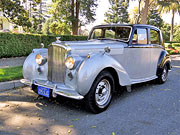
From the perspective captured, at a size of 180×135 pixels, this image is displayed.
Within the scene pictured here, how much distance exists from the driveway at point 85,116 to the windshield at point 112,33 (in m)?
1.54

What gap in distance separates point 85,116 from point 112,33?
2481 millimetres

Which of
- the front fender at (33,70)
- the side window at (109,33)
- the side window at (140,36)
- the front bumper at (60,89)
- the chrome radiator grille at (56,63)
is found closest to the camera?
the front bumper at (60,89)

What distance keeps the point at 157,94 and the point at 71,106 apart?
96.7 inches

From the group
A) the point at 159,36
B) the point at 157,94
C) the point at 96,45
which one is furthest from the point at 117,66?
the point at 159,36

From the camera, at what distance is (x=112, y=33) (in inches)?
183

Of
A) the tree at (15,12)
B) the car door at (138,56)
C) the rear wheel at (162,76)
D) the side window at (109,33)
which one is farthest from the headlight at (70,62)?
the tree at (15,12)

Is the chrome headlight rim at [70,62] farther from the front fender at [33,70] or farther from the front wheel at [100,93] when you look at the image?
the front fender at [33,70]

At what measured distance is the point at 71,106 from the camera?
3.62 m

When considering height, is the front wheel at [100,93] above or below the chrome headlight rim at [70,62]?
below

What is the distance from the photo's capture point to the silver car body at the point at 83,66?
118 inches

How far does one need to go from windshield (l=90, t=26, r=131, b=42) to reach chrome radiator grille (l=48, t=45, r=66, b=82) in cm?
180

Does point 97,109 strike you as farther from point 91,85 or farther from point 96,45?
point 96,45

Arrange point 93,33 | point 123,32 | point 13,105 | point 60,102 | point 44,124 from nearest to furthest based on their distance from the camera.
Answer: point 44,124
point 13,105
point 60,102
point 123,32
point 93,33

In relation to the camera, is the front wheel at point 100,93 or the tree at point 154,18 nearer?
the front wheel at point 100,93
